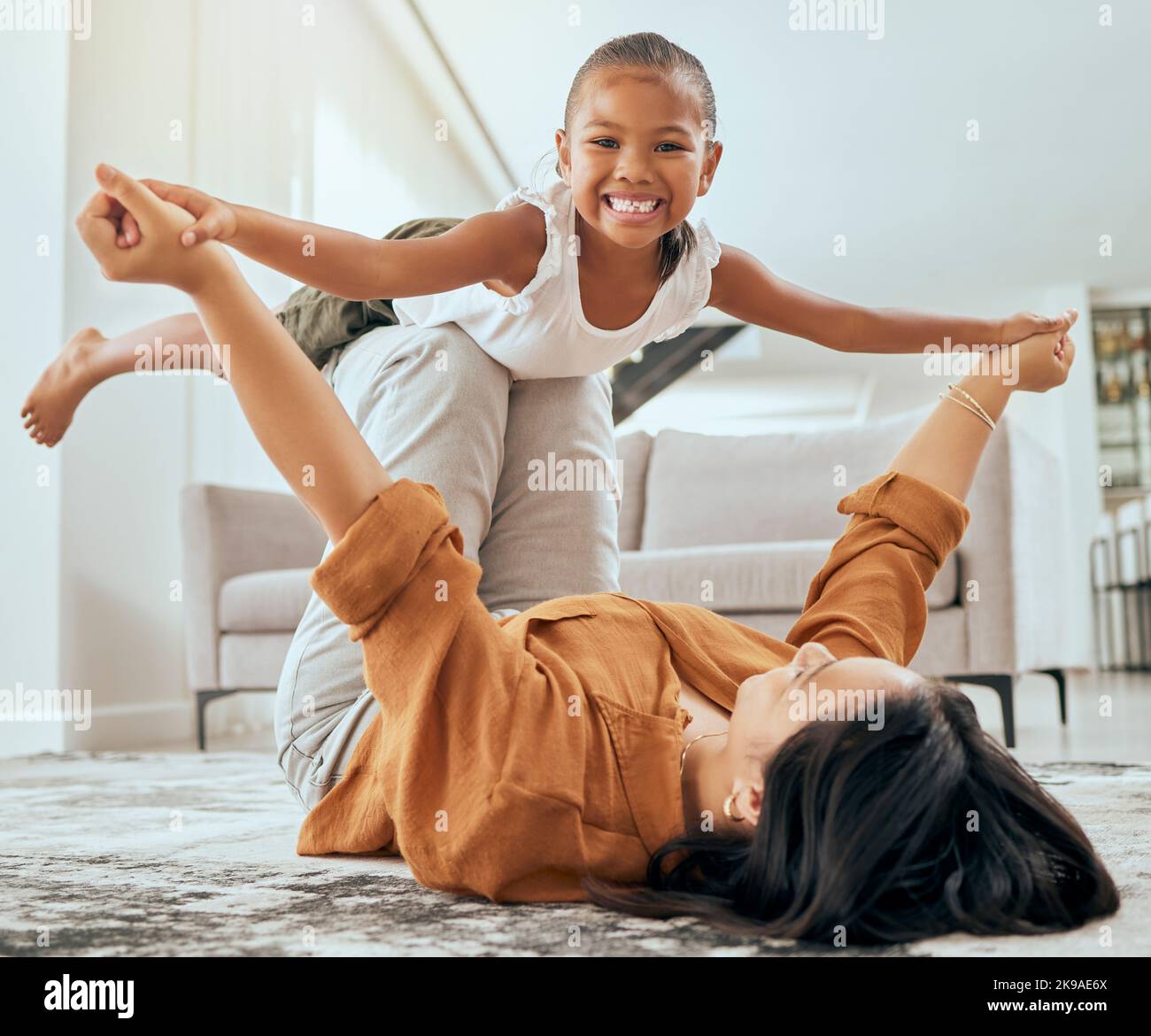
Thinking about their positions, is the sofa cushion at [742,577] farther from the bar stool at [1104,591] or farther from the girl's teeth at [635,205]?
the bar stool at [1104,591]

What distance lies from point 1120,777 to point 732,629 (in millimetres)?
1044

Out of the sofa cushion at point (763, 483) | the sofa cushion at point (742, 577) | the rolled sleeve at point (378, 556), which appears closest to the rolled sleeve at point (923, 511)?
the rolled sleeve at point (378, 556)

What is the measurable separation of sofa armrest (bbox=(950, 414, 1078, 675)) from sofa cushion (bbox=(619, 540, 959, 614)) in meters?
0.07

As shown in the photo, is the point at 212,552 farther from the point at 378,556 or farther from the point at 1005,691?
the point at 378,556

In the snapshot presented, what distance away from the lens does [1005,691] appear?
262 cm

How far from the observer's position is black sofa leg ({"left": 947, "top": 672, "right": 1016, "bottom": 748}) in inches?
101

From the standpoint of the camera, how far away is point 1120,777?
75.8 inches

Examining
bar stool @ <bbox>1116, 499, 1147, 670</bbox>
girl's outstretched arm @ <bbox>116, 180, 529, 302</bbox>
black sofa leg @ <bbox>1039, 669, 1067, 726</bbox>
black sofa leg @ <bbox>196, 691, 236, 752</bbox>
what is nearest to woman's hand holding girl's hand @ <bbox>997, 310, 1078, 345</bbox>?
girl's outstretched arm @ <bbox>116, 180, 529, 302</bbox>

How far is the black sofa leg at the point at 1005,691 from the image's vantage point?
8.41 feet

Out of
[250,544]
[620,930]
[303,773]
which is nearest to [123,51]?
[250,544]

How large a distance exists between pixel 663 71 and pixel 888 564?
660mm

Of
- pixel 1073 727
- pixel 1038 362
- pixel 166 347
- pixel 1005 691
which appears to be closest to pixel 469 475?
pixel 166 347

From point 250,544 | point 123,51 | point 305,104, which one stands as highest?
point 305,104
